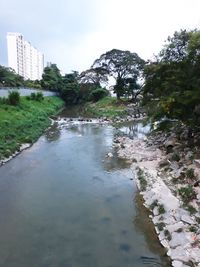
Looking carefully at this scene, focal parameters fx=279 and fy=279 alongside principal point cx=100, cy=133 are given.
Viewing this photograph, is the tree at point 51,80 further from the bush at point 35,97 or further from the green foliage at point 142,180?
the green foliage at point 142,180

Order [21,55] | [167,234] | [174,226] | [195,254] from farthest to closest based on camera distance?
[21,55] < [174,226] < [167,234] < [195,254]

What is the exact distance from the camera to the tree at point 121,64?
44.9 meters

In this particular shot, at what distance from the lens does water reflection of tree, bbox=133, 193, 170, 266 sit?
26.0ft

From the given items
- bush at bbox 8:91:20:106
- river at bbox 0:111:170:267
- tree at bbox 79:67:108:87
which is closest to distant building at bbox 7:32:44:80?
tree at bbox 79:67:108:87

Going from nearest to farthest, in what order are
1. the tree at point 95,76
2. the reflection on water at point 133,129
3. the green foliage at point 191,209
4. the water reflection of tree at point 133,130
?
1. the green foliage at point 191,209
2. the reflection on water at point 133,129
3. the water reflection of tree at point 133,130
4. the tree at point 95,76

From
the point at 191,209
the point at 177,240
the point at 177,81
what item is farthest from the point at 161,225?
the point at 177,81

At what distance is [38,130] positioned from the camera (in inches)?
1020

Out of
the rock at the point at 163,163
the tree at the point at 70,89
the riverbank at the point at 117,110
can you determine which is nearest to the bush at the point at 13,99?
the riverbank at the point at 117,110

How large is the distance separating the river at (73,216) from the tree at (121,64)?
2968 cm

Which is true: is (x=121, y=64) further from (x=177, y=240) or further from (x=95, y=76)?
(x=177, y=240)

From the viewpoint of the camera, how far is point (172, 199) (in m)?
10.5

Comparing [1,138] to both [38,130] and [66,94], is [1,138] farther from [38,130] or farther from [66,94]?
[66,94]

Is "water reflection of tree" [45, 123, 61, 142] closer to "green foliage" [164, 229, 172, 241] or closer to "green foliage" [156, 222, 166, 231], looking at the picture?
"green foliage" [156, 222, 166, 231]

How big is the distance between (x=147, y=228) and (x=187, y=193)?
2365mm
